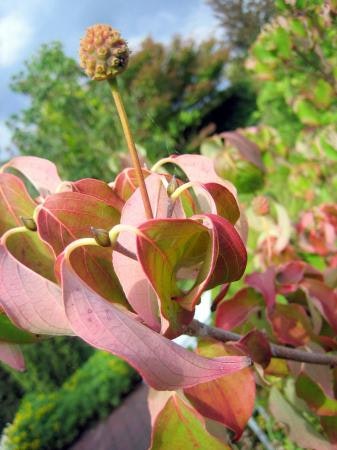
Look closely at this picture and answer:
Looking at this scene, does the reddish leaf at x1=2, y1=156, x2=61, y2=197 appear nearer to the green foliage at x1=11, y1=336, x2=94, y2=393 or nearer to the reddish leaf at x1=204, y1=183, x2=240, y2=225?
the reddish leaf at x1=204, y1=183, x2=240, y2=225

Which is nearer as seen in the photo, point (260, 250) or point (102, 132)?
point (260, 250)

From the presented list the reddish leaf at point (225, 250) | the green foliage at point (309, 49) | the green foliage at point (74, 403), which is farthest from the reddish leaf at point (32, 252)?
the green foliage at point (74, 403)

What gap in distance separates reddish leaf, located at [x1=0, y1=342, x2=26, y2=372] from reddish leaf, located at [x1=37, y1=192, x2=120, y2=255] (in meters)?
0.11

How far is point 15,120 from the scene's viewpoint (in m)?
6.91

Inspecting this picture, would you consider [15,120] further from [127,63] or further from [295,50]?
[127,63]

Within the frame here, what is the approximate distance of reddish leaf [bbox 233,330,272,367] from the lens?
16.9 inches

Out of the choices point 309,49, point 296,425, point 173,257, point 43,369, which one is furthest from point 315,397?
point 43,369

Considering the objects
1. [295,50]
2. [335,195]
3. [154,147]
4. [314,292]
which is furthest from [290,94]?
[154,147]

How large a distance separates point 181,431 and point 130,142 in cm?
26

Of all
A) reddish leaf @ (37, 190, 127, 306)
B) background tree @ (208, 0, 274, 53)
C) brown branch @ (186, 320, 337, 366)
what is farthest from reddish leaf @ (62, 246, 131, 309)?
background tree @ (208, 0, 274, 53)

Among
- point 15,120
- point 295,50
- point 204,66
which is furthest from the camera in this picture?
point 204,66

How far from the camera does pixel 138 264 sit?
341 millimetres

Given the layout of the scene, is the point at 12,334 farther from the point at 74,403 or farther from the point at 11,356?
the point at 74,403

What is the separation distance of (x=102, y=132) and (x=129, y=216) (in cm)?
546
